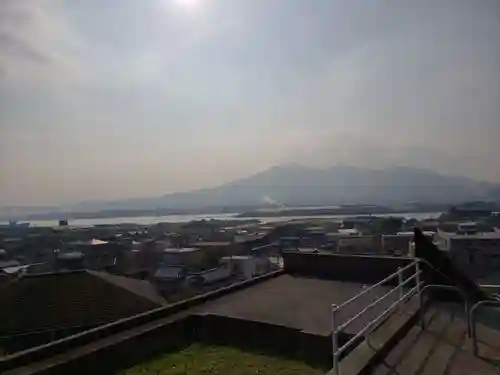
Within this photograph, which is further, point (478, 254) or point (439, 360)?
point (478, 254)

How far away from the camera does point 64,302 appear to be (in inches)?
413

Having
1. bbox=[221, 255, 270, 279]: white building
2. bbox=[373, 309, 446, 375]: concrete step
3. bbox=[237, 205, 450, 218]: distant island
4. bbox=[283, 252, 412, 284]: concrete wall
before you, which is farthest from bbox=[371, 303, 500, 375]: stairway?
bbox=[237, 205, 450, 218]: distant island

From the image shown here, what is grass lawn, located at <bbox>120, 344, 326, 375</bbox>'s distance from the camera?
139 inches

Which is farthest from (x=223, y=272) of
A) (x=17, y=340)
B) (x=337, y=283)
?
(x=337, y=283)

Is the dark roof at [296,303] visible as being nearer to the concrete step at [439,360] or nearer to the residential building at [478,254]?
the concrete step at [439,360]

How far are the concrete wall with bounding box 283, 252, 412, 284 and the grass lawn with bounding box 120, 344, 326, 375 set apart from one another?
12.0 feet

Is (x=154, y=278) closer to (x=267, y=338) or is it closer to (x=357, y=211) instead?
(x=267, y=338)

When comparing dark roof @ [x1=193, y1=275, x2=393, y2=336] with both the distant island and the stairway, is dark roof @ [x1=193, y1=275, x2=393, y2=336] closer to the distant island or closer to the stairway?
the stairway

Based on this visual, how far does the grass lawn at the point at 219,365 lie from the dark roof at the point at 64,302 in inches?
265

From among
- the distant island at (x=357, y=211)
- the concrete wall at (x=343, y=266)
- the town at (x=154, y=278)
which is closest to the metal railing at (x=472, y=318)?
the town at (x=154, y=278)

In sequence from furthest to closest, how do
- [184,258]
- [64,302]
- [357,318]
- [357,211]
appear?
[357,211], [184,258], [64,302], [357,318]

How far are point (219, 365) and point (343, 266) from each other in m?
4.29

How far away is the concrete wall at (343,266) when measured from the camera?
694cm

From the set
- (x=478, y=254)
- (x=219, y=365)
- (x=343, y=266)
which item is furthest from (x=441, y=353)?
(x=478, y=254)
